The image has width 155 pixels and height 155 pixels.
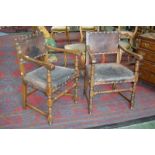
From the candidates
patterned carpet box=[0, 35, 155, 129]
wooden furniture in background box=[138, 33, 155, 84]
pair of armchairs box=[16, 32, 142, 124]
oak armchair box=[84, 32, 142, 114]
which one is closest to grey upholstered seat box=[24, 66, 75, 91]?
pair of armchairs box=[16, 32, 142, 124]

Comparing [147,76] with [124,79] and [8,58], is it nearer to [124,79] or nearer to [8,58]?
[124,79]

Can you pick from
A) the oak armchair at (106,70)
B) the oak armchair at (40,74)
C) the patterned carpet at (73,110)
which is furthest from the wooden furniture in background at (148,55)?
the oak armchair at (40,74)

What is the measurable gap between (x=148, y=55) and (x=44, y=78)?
1.56 m

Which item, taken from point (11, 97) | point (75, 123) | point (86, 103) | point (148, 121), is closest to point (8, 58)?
point (11, 97)

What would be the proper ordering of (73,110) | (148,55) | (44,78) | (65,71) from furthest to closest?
(148,55) < (73,110) < (65,71) < (44,78)

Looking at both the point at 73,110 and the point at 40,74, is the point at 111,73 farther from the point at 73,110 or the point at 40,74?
the point at 40,74

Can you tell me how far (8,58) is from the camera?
4836 millimetres

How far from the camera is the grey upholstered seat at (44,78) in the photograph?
2.52 metres

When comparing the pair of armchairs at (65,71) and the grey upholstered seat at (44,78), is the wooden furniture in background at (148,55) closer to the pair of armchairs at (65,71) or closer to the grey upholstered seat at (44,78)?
the pair of armchairs at (65,71)

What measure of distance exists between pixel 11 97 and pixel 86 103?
98cm

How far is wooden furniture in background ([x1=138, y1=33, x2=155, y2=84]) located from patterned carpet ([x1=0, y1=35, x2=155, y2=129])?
0.66ft

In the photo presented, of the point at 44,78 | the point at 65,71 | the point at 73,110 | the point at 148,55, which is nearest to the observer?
the point at 44,78

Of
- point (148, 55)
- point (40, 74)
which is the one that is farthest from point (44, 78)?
point (148, 55)

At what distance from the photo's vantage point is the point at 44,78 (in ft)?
8.55
